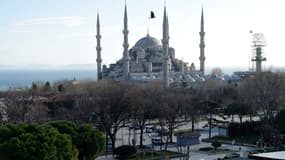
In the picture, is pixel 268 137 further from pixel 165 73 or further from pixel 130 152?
pixel 165 73

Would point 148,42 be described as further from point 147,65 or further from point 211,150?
point 211,150

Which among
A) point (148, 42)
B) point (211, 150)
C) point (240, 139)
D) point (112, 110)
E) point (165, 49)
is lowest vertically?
point (211, 150)

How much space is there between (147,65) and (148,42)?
657 cm

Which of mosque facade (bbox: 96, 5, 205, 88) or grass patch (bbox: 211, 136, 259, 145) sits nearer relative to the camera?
grass patch (bbox: 211, 136, 259, 145)

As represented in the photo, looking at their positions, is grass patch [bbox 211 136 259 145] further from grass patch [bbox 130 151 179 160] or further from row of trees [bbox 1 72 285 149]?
grass patch [bbox 130 151 179 160]

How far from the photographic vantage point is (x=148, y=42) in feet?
277

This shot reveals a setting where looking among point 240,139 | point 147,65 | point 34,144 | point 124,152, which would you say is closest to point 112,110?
point 124,152

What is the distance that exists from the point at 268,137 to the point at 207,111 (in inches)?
327

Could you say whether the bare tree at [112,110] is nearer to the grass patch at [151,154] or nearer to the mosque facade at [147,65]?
the grass patch at [151,154]

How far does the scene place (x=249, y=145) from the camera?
30.0 meters

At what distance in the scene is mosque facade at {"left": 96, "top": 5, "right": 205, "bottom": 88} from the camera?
229ft

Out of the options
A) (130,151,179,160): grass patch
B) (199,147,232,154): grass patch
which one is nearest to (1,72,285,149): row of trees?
(130,151,179,160): grass patch

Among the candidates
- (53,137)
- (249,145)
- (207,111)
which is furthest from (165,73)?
(53,137)

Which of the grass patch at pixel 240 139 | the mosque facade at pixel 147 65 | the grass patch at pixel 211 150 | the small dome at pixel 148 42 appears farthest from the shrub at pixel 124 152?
the small dome at pixel 148 42
